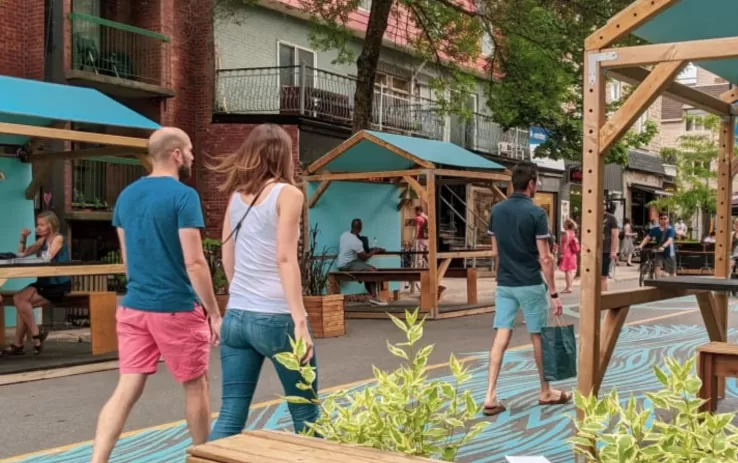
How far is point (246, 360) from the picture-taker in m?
4.07

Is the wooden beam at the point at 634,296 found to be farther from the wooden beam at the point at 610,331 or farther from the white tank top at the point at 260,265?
the white tank top at the point at 260,265

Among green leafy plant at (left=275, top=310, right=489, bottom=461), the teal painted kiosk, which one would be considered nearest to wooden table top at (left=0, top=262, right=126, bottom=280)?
the teal painted kiosk

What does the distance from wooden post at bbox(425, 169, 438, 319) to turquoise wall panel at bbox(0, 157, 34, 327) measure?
5769 mm

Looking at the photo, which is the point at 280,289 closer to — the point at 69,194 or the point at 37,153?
the point at 37,153

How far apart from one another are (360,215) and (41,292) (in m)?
7.88

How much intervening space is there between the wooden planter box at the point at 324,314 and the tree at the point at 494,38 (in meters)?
5.04

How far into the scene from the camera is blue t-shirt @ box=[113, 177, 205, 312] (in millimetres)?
4496

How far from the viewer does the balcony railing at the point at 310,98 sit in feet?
67.2

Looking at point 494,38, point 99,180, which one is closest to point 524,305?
point 494,38

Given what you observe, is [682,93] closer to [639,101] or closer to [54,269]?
[639,101]

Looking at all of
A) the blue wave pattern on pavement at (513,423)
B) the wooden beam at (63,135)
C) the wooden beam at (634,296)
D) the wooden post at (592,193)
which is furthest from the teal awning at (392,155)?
the wooden post at (592,193)

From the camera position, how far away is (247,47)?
68.0 ft

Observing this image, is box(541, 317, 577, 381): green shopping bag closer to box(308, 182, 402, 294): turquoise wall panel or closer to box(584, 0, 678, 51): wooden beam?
box(584, 0, 678, 51): wooden beam

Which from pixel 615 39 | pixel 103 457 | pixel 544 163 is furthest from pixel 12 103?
pixel 544 163
